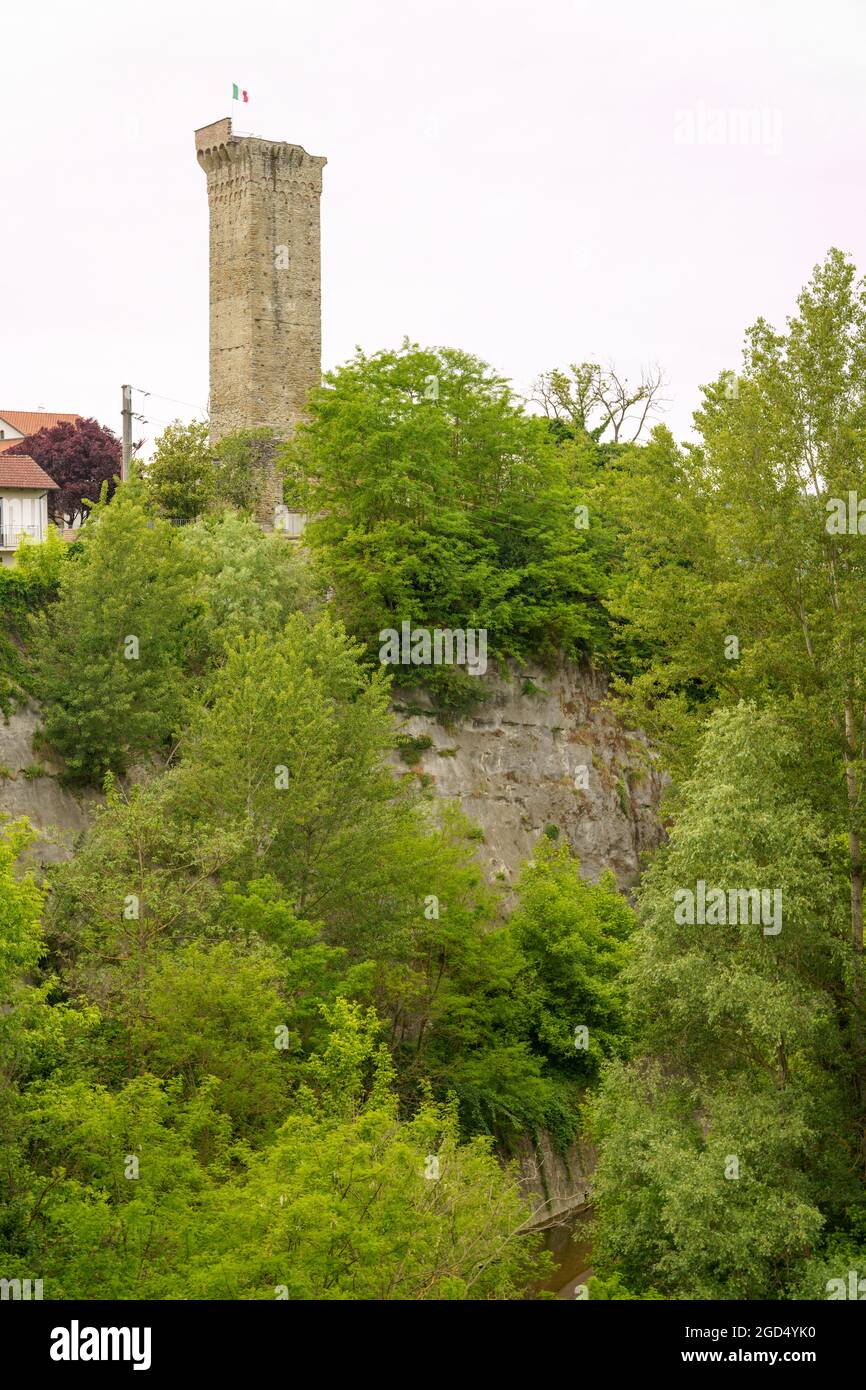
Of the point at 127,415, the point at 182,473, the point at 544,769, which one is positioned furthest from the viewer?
the point at 182,473

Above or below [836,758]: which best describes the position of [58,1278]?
below

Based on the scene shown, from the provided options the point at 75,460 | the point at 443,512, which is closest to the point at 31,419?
the point at 75,460

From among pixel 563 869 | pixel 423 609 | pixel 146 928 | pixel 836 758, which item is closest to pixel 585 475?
pixel 423 609

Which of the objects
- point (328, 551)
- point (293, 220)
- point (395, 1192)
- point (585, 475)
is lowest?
point (395, 1192)

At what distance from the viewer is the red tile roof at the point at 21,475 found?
50.4m

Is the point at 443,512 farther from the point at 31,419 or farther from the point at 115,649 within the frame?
the point at 31,419

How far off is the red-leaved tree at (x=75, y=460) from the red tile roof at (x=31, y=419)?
3.29m

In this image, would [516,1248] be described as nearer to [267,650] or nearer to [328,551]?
[267,650]

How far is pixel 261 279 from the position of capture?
216ft

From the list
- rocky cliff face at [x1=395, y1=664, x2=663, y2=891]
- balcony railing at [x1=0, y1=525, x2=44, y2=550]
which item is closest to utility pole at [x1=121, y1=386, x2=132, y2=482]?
balcony railing at [x1=0, y1=525, x2=44, y2=550]

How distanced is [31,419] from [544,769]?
49348 millimetres

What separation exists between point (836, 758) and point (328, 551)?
1997 centimetres

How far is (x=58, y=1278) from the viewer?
77.5ft

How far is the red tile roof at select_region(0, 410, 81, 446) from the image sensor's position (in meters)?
88.8
